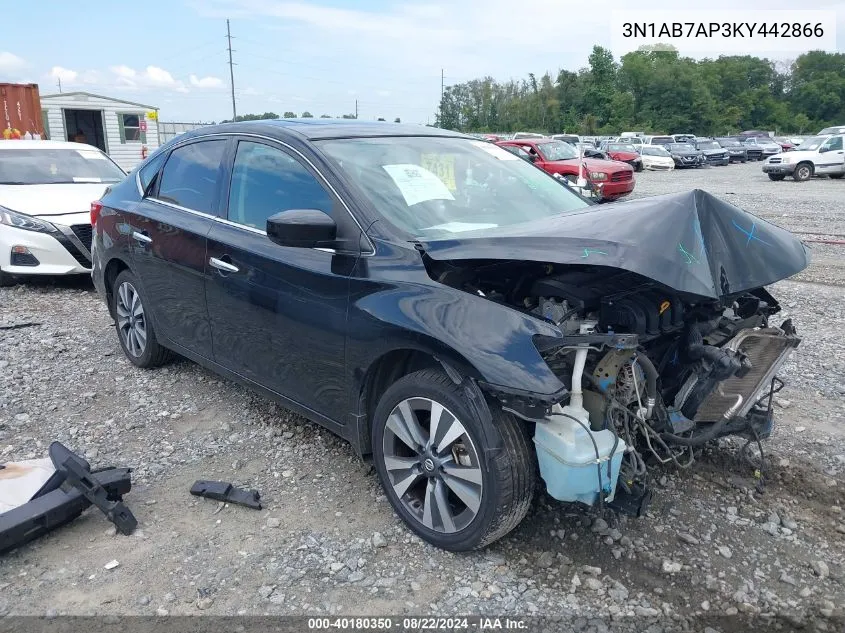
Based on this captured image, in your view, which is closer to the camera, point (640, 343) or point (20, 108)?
point (640, 343)

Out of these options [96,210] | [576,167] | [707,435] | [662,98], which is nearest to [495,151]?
[707,435]

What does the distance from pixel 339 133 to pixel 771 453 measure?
9.63 feet

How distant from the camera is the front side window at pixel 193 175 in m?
4.08

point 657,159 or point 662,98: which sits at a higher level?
point 662,98

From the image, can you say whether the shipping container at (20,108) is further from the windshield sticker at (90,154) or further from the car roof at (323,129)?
the car roof at (323,129)

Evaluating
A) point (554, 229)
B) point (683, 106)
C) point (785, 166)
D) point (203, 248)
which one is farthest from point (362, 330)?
point (683, 106)

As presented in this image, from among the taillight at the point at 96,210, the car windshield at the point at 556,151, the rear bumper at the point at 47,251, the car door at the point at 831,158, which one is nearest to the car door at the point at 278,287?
the taillight at the point at 96,210

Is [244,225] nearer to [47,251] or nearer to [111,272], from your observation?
[111,272]

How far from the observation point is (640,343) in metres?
2.90

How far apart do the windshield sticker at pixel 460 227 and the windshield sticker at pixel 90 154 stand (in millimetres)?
7829

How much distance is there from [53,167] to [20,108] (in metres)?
12.2

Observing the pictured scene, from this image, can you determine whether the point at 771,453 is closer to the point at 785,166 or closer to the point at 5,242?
the point at 5,242

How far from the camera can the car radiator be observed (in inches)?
119

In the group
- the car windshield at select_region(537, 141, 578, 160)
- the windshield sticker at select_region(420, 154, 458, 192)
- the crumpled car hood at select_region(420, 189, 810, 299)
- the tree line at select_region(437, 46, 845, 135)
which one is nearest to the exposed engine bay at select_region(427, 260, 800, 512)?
the crumpled car hood at select_region(420, 189, 810, 299)
